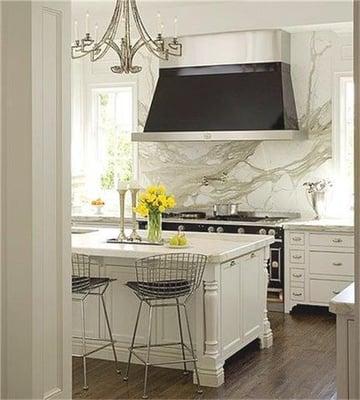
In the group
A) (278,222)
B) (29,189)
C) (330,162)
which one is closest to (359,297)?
(29,189)

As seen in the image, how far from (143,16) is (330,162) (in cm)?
257

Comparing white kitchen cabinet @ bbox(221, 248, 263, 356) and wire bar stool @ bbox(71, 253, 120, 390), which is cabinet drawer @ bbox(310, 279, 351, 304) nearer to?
white kitchen cabinet @ bbox(221, 248, 263, 356)

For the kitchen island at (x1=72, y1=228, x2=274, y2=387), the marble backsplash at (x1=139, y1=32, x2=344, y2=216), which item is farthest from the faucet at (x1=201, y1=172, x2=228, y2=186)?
the kitchen island at (x1=72, y1=228, x2=274, y2=387)

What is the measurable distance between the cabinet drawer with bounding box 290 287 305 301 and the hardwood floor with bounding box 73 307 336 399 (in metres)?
0.98

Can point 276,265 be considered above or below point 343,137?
below

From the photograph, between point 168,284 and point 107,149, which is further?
point 107,149

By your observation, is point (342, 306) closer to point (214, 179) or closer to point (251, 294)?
point (251, 294)

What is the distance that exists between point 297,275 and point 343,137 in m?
1.51

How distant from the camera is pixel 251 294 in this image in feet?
18.5

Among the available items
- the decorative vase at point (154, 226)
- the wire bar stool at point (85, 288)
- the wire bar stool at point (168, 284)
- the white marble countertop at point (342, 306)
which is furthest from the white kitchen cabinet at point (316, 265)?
the white marble countertop at point (342, 306)

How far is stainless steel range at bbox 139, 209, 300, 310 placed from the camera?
7203 mm

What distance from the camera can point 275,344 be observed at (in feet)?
19.7

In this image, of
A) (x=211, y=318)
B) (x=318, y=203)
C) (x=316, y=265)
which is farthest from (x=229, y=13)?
(x=211, y=318)

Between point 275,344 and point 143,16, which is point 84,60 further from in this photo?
point 275,344
